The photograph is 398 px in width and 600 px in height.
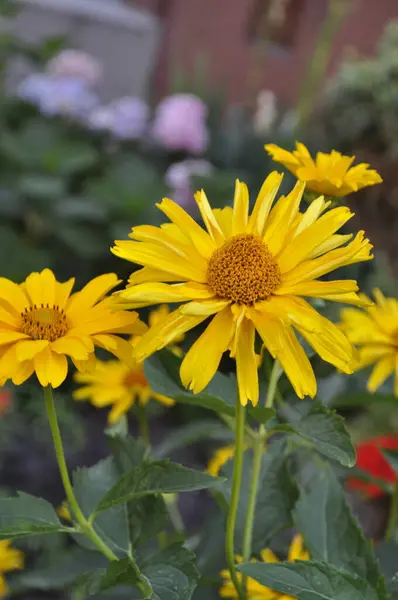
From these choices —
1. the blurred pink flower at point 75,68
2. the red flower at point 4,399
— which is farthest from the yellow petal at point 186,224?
the blurred pink flower at point 75,68

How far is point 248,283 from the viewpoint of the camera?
0.28 metres

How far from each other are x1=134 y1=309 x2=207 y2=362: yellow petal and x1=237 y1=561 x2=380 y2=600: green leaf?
10 cm

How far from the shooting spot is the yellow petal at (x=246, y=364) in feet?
0.85

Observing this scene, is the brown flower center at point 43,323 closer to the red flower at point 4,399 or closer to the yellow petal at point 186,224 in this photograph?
the yellow petal at point 186,224

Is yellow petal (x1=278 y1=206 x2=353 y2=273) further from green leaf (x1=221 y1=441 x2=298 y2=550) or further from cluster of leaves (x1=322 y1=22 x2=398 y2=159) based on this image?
cluster of leaves (x1=322 y1=22 x2=398 y2=159)

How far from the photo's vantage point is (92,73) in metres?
1.86

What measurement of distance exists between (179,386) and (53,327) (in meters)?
0.07

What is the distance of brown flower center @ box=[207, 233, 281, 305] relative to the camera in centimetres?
28

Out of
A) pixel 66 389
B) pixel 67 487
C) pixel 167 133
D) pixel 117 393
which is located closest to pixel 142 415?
pixel 117 393

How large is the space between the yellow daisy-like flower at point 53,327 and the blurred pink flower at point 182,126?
132 cm

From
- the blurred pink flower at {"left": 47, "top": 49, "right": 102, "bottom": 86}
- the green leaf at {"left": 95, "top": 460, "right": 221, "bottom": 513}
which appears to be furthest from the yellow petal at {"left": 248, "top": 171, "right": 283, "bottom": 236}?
the blurred pink flower at {"left": 47, "top": 49, "right": 102, "bottom": 86}

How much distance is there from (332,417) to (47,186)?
1153 millimetres

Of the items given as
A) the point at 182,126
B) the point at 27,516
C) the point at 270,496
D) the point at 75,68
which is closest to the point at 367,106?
the point at 182,126

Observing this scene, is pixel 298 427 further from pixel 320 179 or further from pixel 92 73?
pixel 92 73
